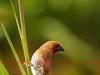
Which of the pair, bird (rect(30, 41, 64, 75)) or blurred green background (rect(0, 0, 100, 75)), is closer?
bird (rect(30, 41, 64, 75))

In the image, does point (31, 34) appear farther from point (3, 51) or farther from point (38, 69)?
point (38, 69)

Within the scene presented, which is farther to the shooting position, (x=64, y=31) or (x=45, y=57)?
(x=64, y=31)

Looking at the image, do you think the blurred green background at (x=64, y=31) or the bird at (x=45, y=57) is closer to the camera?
the bird at (x=45, y=57)

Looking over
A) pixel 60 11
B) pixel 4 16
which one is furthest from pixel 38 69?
pixel 60 11

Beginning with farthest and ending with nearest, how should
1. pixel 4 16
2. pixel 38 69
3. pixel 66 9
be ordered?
pixel 66 9 → pixel 4 16 → pixel 38 69
